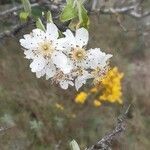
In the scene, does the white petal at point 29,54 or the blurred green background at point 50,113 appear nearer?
the white petal at point 29,54

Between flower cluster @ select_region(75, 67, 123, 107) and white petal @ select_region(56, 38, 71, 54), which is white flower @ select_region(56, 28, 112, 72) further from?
flower cluster @ select_region(75, 67, 123, 107)

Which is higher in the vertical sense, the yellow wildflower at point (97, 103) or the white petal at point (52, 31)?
the white petal at point (52, 31)

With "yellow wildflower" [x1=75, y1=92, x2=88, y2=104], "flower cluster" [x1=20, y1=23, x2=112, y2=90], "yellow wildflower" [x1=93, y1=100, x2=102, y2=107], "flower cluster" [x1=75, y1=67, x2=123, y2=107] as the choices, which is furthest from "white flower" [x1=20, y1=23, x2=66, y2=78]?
"yellow wildflower" [x1=93, y1=100, x2=102, y2=107]

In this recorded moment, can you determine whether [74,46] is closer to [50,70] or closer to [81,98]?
[50,70]

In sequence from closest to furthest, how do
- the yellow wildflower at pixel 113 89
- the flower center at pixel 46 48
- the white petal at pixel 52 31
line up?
the white petal at pixel 52 31 < the flower center at pixel 46 48 < the yellow wildflower at pixel 113 89

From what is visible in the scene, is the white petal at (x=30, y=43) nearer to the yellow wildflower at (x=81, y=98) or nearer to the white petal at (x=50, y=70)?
the white petal at (x=50, y=70)

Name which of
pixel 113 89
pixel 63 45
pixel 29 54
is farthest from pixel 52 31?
pixel 113 89

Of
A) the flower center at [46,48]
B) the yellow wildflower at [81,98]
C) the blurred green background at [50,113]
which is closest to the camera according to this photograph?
the flower center at [46,48]

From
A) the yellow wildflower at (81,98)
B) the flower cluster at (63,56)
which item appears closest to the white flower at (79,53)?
the flower cluster at (63,56)

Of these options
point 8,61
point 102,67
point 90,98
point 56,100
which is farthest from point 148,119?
point 102,67

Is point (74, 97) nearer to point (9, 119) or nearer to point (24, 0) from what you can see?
point (9, 119)
